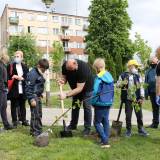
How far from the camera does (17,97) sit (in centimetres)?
1148

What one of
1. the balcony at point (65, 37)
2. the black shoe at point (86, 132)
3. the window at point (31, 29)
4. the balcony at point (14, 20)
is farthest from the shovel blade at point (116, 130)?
the balcony at point (65, 37)

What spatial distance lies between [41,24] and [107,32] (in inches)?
1377

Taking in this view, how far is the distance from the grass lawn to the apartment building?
7766 centimetres

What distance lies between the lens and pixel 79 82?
33.7 ft

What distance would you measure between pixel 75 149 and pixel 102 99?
1.19 metres

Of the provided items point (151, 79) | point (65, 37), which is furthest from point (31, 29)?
point (151, 79)

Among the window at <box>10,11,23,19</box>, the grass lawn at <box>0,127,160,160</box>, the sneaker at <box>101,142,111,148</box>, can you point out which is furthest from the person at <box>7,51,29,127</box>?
the window at <box>10,11,23,19</box>

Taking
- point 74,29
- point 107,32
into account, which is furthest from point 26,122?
point 74,29

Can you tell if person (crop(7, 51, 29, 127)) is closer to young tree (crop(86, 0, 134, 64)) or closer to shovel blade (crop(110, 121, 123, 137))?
shovel blade (crop(110, 121, 123, 137))

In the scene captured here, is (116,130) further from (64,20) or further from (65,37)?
(64,20)

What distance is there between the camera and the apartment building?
294 feet

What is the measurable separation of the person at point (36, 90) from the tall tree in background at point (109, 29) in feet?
161

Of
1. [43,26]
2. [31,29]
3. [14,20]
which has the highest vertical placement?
[14,20]

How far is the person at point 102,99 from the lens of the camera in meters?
9.43
